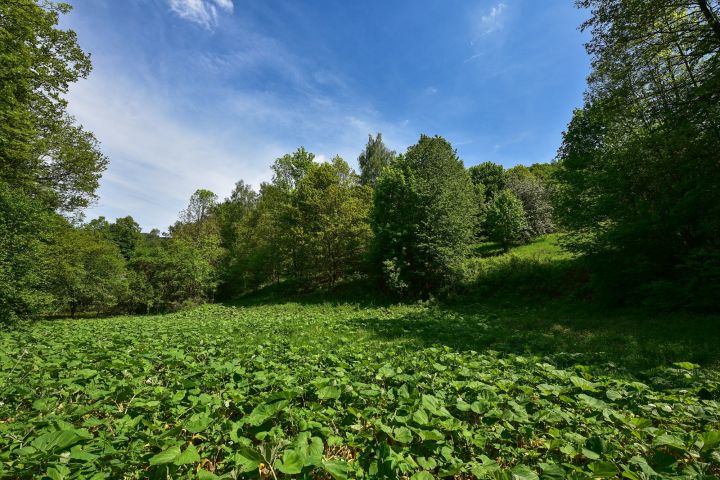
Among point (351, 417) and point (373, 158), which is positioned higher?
point (373, 158)

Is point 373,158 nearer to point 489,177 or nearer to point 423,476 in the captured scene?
point 489,177

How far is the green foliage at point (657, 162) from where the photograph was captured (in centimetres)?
909

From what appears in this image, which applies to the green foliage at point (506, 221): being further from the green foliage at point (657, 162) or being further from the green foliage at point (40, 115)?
the green foliage at point (40, 115)

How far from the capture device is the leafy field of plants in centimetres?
209

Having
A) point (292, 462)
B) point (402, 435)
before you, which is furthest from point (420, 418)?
point (292, 462)

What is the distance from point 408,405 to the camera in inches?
125

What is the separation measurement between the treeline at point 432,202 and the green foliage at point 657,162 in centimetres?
5

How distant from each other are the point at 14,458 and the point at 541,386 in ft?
16.0

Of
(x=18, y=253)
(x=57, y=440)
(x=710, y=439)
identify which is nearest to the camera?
(x=57, y=440)

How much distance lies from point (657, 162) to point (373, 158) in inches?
1086

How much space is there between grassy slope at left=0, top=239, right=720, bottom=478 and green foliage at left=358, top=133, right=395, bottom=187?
30.4m

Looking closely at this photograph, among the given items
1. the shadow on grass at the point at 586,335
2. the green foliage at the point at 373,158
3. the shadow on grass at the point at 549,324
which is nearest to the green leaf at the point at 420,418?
the shadow on grass at the point at 586,335

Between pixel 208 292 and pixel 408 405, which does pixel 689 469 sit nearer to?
pixel 408 405

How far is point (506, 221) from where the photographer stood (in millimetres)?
23750
